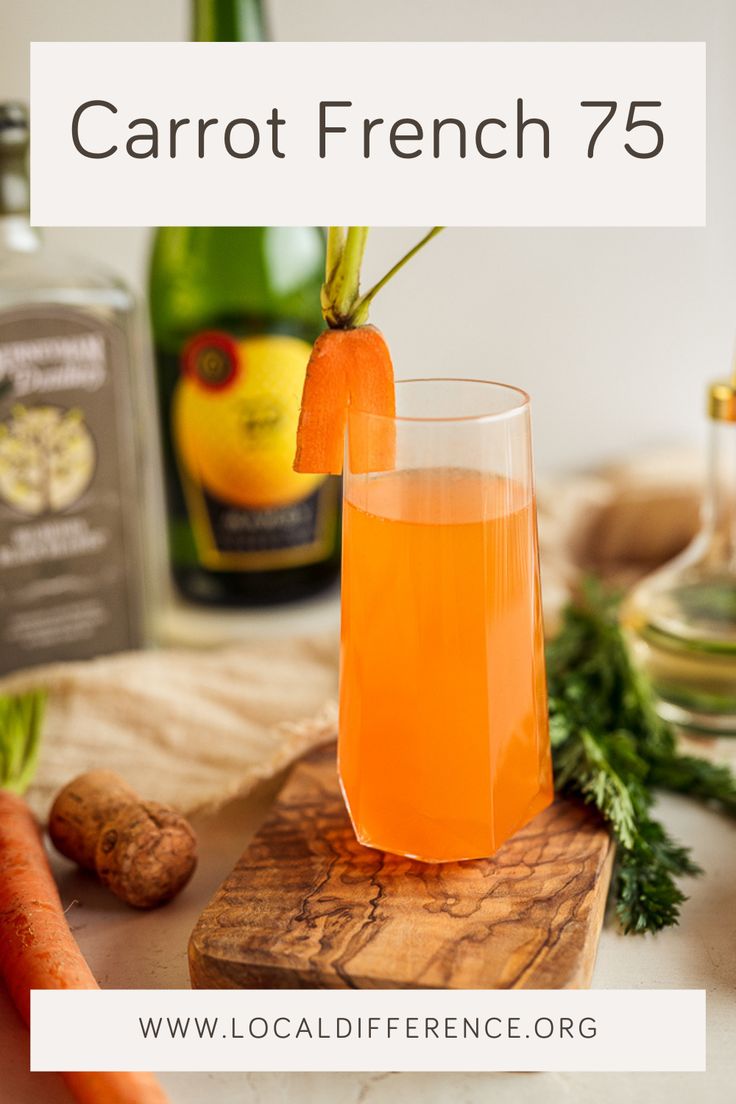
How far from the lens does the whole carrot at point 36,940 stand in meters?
0.60

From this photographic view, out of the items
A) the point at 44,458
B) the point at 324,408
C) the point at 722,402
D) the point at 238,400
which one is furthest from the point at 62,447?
the point at 722,402

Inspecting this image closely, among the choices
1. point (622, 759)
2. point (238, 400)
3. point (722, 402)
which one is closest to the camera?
point (622, 759)

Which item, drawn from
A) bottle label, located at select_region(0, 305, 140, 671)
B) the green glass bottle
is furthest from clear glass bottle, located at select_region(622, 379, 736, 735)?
bottle label, located at select_region(0, 305, 140, 671)

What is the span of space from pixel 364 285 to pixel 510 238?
2.33 ft

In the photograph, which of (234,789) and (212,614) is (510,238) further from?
(234,789)

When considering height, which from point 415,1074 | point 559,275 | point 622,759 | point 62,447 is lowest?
point 415,1074

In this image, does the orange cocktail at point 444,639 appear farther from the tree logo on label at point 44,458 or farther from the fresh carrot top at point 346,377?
the tree logo on label at point 44,458

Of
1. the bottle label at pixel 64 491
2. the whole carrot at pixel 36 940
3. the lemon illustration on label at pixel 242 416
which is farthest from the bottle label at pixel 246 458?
the whole carrot at pixel 36 940

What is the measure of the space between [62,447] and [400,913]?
0.55 m

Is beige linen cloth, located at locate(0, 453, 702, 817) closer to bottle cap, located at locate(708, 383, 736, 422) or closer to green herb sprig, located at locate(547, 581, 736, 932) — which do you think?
green herb sprig, located at locate(547, 581, 736, 932)

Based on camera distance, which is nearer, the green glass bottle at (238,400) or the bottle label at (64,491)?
the bottle label at (64,491)

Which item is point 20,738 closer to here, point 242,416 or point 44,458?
point 44,458

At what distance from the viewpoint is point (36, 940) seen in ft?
2.28

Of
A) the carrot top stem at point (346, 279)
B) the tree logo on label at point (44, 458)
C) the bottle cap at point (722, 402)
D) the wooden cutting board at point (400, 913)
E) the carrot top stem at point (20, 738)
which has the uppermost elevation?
the carrot top stem at point (346, 279)
